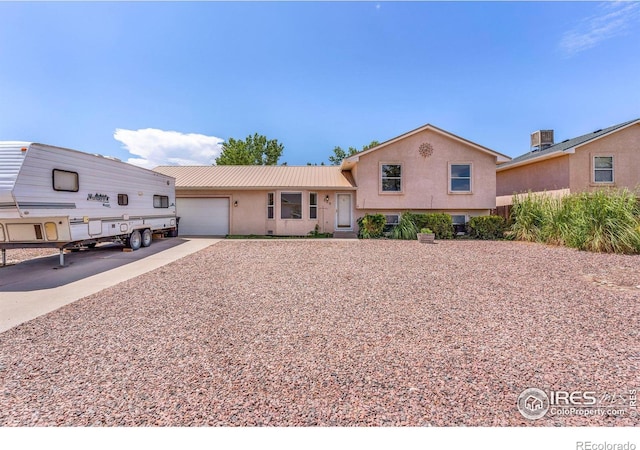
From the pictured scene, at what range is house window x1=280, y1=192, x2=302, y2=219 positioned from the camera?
1517 cm

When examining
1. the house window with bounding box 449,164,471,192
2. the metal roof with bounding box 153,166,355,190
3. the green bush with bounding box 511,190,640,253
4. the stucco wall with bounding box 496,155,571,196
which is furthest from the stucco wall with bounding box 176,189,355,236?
the stucco wall with bounding box 496,155,571,196

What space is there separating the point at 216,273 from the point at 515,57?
14.7 meters

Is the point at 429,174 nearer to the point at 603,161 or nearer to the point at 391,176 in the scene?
the point at 391,176

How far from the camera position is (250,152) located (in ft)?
119

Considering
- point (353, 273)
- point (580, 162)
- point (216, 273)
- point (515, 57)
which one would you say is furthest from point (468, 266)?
point (580, 162)

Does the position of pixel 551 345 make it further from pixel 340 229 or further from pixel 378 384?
pixel 340 229

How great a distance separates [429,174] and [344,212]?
4.74m

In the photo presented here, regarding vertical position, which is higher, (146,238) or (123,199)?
Answer: (123,199)

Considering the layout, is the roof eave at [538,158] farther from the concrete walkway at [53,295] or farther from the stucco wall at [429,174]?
the concrete walkway at [53,295]

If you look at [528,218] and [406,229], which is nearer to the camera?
[528,218]

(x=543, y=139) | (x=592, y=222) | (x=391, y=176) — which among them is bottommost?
(x=592, y=222)

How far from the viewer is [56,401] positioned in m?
2.36

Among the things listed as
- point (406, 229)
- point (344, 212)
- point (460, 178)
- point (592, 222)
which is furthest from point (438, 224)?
point (592, 222)
